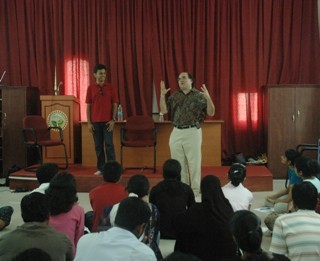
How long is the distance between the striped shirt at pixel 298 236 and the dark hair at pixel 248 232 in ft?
1.57

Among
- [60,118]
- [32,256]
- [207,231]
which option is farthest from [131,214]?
[60,118]

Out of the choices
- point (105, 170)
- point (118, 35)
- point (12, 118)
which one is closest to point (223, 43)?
point (118, 35)

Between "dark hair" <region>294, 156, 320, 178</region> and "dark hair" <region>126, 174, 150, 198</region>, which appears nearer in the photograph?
"dark hair" <region>126, 174, 150, 198</region>

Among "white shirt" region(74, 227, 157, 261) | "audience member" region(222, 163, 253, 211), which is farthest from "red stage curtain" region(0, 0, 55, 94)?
"white shirt" region(74, 227, 157, 261)

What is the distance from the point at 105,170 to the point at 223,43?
4588 mm

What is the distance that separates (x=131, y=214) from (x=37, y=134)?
440 centimetres

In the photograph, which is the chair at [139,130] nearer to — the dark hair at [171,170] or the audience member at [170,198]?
the dark hair at [171,170]

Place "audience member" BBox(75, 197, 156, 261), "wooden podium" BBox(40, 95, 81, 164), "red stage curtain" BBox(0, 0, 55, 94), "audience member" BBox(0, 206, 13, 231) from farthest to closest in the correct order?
"red stage curtain" BBox(0, 0, 55, 94), "wooden podium" BBox(40, 95, 81, 164), "audience member" BBox(0, 206, 13, 231), "audience member" BBox(75, 197, 156, 261)

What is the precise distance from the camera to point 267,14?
690cm

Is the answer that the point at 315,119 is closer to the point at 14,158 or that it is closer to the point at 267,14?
→ the point at 267,14

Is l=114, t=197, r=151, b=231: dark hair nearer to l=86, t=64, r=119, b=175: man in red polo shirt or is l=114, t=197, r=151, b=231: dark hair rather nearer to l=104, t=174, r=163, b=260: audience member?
l=104, t=174, r=163, b=260: audience member

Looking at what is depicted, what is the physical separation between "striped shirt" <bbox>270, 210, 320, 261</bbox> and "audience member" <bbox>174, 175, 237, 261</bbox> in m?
0.27

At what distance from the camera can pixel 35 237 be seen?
178 cm

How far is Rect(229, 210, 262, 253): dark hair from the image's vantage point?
1534 mm
